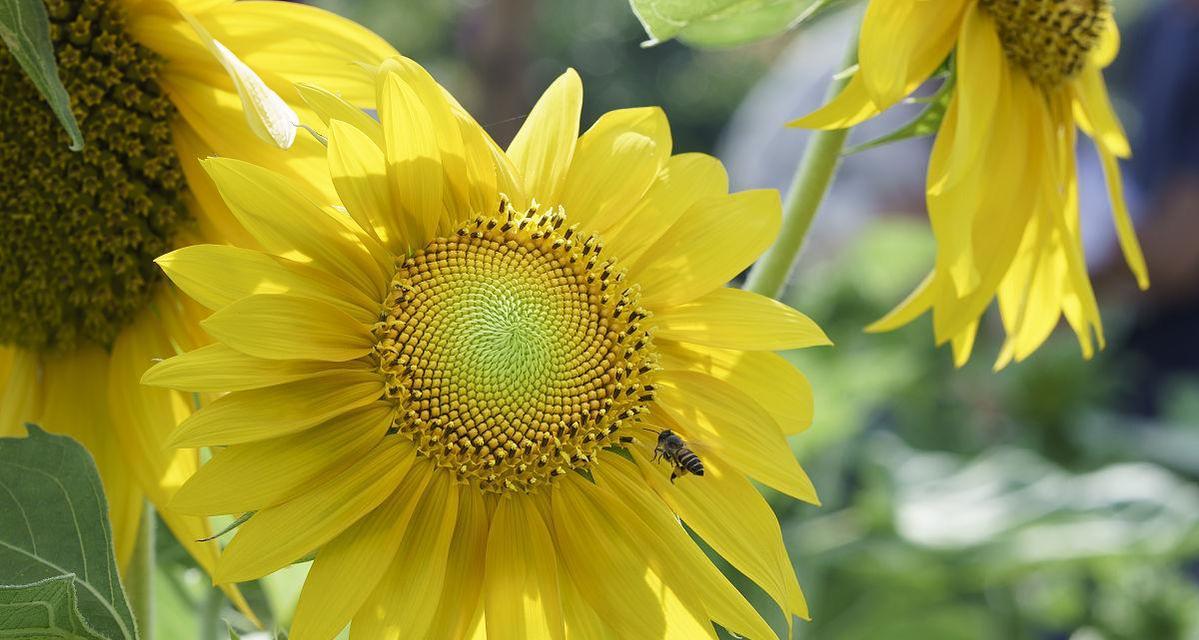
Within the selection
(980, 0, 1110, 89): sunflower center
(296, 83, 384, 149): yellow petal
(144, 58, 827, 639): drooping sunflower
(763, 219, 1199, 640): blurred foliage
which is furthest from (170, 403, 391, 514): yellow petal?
(763, 219, 1199, 640): blurred foliage

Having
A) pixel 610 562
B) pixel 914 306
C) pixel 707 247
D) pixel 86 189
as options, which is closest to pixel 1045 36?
pixel 914 306

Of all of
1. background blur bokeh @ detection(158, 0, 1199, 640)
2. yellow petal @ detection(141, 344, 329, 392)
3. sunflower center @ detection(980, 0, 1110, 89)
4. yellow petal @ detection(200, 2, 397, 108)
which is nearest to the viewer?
yellow petal @ detection(141, 344, 329, 392)

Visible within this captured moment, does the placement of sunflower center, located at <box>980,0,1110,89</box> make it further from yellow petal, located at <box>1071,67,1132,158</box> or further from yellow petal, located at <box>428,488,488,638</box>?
yellow petal, located at <box>428,488,488,638</box>

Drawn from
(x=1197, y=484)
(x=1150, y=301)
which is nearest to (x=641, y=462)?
(x=1197, y=484)

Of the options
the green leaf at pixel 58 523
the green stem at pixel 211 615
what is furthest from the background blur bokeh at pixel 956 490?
the green leaf at pixel 58 523

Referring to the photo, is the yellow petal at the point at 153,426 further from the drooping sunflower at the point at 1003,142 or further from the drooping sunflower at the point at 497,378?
the drooping sunflower at the point at 1003,142

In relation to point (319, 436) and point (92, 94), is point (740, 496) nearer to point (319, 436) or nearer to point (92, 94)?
point (319, 436)

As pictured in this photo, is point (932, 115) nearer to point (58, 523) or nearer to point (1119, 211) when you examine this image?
point (1119, 211)
